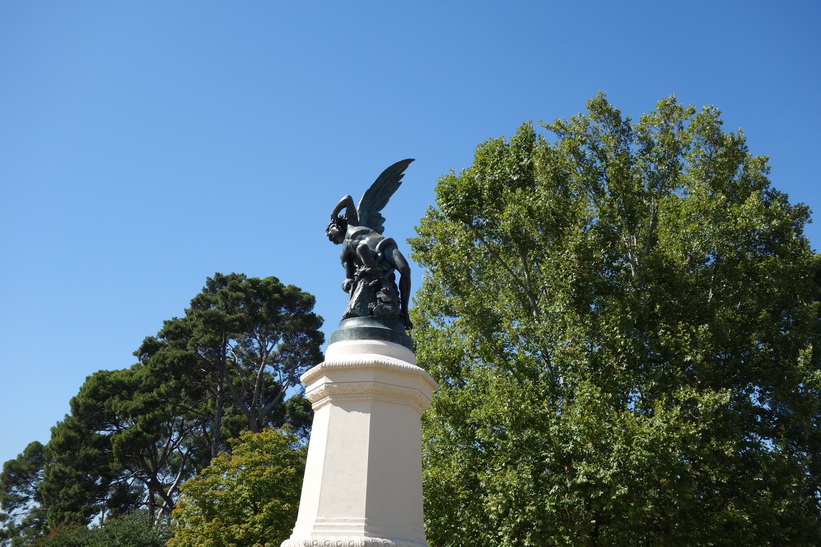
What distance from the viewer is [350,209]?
8.87 metres

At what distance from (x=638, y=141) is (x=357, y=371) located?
16.3 metres

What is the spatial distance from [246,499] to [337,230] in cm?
1513

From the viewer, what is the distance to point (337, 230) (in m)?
8.92

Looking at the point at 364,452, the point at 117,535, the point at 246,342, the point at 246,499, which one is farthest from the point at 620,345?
the point at 246,342

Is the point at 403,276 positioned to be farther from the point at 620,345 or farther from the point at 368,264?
the point at 620,345

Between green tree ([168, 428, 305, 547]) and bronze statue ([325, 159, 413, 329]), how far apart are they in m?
13.8

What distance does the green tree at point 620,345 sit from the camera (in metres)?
14.3

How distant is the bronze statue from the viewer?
26.6 ft

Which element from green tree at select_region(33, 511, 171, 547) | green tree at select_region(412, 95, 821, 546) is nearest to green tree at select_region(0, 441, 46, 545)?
green tree at select_region(33, 511, 171, 547)

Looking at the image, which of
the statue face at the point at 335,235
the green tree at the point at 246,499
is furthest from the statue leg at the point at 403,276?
the green tree at the point at 246,499

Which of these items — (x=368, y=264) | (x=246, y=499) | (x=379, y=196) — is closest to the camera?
Result: (x=368, y=264)

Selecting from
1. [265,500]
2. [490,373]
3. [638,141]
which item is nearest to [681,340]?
[490,373]

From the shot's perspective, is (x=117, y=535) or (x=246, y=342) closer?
(x=117, y=535)

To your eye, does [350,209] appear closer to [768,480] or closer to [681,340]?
[681,340]
